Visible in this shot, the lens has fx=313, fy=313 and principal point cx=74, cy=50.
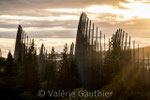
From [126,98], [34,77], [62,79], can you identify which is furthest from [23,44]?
[126,98]

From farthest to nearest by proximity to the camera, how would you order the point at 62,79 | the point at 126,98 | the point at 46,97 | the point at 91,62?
1. the point at 62,79
2. the point at 46,97
3. the point at 91,62
4. the point at 126,98

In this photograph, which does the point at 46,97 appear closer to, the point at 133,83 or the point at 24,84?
the point at 24,84

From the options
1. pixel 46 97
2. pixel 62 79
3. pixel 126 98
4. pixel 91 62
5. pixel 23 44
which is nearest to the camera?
pixel 126 98

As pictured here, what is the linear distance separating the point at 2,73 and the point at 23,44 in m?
9.07

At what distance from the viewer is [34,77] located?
42.1 meters

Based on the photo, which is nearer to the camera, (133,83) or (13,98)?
(133,83)

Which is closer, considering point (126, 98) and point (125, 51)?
point (126, 98)

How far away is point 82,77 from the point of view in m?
36.9

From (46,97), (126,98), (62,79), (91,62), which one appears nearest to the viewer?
(126,98)

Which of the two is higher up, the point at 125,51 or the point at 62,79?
the point at 125,51

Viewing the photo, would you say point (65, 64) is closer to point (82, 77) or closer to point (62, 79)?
point (62, 79)

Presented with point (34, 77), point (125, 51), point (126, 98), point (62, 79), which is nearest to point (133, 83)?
point (125, 51)

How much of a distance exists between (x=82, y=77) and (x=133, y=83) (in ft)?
19.6

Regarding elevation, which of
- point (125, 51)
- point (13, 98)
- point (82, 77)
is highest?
point (125, 51)
